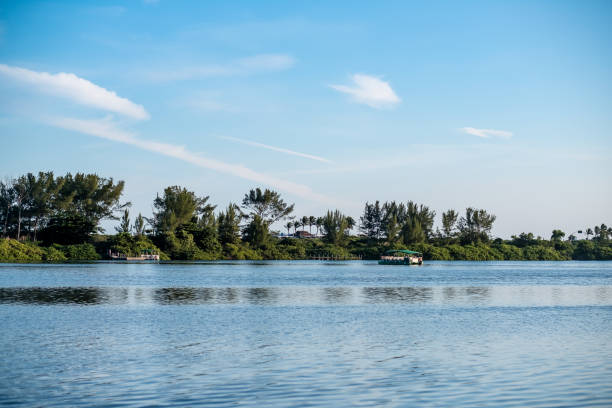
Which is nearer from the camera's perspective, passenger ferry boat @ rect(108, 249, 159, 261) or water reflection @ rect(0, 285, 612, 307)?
water reflection @ rect(0, 285, 612, 307)

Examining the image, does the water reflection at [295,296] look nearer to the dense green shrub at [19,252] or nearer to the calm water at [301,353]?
the calm water at [301,353]

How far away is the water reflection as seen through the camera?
128 feet

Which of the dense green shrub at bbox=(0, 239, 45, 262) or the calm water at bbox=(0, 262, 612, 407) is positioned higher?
the dense green shrub at bbox=(0, 239, 45, 262)

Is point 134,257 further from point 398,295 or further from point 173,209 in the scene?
point 398,295

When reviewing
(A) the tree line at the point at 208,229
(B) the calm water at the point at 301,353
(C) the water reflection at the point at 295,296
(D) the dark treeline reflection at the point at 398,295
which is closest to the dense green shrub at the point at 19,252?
(A) the tree line at the point at 208,229

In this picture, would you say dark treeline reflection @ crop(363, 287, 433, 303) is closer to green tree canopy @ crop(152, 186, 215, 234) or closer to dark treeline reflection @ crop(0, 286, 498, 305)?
dark treeline reflection @ crop(0, 286, 498, 305)

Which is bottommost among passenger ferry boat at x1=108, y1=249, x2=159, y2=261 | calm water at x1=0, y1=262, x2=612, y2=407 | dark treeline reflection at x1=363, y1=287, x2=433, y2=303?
dark treeline reflection at x1=363, y1=287, x2=433, y2=303

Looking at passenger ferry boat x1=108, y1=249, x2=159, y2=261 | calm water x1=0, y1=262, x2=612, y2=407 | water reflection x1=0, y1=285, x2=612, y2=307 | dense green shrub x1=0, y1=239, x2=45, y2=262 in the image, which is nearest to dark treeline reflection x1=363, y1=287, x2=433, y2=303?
water reflection x1=0, y1=285, x2=612, y2=307

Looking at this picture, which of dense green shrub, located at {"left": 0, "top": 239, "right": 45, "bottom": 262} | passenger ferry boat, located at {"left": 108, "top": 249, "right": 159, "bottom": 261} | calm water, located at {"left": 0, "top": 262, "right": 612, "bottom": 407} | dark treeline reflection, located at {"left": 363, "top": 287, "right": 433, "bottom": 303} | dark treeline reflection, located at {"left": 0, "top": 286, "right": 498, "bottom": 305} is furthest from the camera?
passenger ferry boat, located at {"left": 108, "top": 249, "right": 159, "bottom": 261}

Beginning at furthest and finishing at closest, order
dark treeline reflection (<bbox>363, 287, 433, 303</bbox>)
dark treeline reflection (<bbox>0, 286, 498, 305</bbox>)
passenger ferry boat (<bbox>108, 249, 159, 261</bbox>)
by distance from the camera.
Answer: passenger ferry boat (<bbox>108, 249, 159, 261</bbox>) → dark treeline reflection (<bbox>363, 287, 433, 303</bbox>) → dark treeline reflection (<bbox>0, 286, 498, 305</bbox>)

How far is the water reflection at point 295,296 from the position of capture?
39125mm

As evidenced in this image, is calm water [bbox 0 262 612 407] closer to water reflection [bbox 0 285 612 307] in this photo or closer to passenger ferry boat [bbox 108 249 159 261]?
water reflection [bbox 0 285 612 307]

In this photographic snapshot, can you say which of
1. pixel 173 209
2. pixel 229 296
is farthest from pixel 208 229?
pixel 229 296

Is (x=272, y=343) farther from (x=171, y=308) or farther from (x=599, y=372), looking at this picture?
(x=171, y=308)
